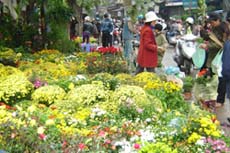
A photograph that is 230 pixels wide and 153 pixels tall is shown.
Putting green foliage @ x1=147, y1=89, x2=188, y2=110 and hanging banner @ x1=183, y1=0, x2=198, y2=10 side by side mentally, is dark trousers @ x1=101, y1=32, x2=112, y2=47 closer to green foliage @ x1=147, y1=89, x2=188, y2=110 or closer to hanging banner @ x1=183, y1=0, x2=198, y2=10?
hanging banner @ x1=183, y1=0, x2=198, y2=10

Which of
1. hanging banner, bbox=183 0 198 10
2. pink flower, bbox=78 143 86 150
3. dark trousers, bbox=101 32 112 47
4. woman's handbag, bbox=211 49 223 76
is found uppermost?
hanging banner, bbox=183 0 198 10

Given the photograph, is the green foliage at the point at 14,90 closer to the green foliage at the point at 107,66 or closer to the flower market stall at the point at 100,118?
the flower market stall at the point at 100,118

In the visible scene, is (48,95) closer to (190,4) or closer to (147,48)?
(147,48)

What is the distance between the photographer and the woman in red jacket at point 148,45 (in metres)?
10.4

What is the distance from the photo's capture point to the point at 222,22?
8727 millimetres

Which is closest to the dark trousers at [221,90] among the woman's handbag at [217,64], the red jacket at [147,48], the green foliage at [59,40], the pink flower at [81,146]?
the woman's handbag at [217,64]

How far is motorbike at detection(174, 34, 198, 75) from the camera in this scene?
49.1 feet

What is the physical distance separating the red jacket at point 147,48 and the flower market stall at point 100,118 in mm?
1804

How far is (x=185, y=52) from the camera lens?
14969 millimetres

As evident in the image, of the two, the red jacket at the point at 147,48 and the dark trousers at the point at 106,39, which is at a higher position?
the red jacket at the point at 147,48

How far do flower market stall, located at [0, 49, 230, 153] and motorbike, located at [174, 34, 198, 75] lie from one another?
6.43 meters

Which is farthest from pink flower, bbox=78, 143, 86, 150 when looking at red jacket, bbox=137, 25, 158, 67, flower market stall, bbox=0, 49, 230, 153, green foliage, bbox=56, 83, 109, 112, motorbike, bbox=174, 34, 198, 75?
motorbike, bbox=174, 34, 198, 75

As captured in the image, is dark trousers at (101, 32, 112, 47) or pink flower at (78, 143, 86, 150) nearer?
pink flower at (78, 143, 86, 150)

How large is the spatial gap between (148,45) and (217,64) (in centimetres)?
220
